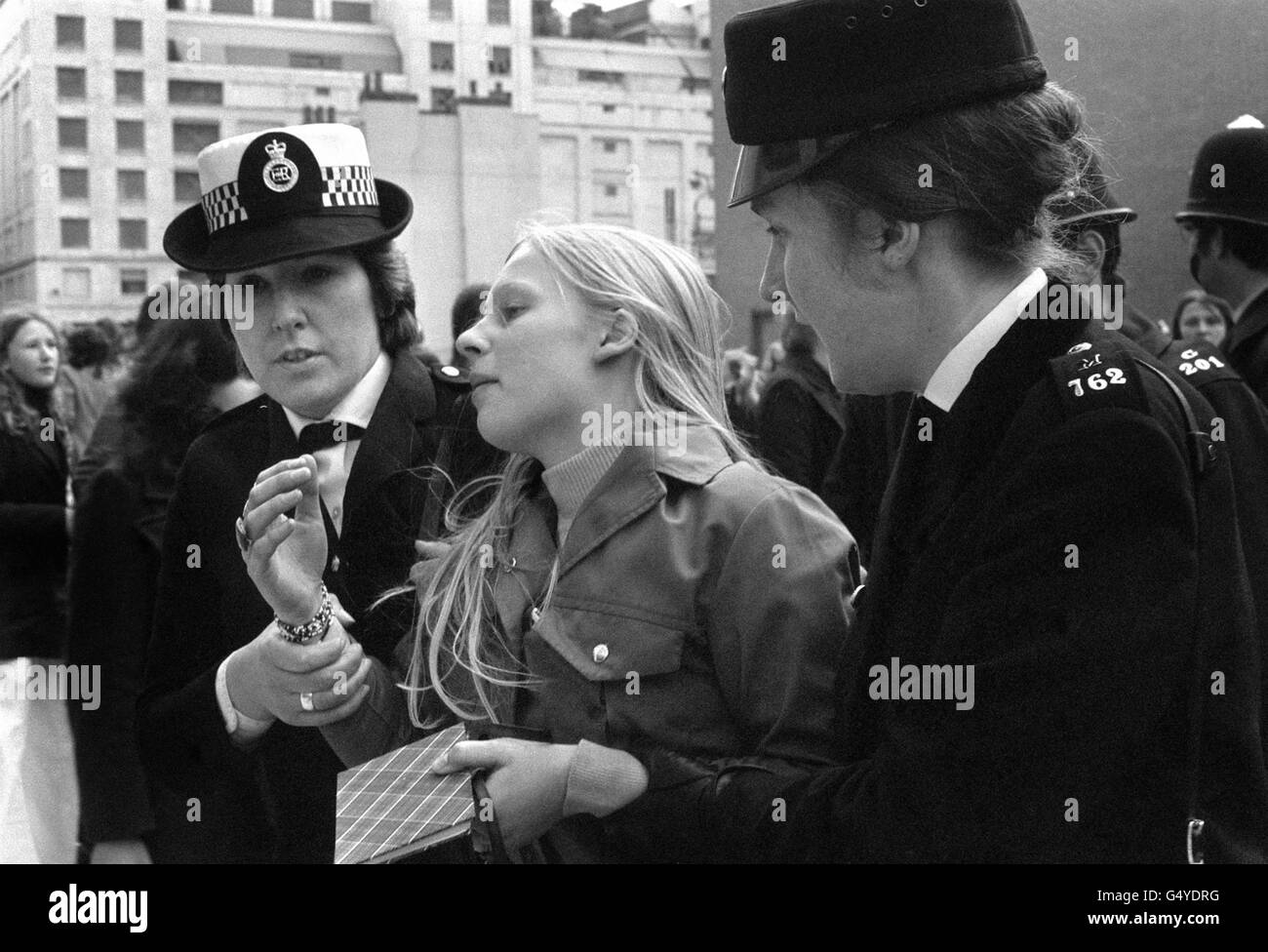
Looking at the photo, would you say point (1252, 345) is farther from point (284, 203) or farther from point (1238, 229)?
point (284, 203)

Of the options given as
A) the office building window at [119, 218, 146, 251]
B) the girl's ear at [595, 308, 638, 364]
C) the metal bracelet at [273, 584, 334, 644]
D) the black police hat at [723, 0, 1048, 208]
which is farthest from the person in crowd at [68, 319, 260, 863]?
the black police hat at [723, 0, 1048, 208]

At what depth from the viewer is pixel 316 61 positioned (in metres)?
2.29

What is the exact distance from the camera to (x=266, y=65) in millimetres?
2293

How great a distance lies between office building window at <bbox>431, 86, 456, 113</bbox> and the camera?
7.50ft

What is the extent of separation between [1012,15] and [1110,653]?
0.56 meters

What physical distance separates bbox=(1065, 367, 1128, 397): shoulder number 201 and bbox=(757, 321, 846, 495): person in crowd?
7.12 feet

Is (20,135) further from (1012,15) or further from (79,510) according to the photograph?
(1012,15)

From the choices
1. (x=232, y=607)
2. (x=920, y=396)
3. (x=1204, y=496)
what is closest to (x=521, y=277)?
(x=920, y=396)

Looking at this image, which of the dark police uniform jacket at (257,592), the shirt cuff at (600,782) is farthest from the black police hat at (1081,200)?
the dark police uniform jacket at (257,592)

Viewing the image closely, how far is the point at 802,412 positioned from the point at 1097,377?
2262 millimetres

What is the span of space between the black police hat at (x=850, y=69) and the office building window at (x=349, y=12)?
1.15 m

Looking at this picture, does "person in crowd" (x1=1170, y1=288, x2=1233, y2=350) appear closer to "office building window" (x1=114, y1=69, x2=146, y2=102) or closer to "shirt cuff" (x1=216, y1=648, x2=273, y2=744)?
"office building window" (x1=114, y1=69, x2=146, y2=102)

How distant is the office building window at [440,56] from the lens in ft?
7.61

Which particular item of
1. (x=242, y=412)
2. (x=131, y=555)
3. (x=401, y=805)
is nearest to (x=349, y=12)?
(x=242, y=412)
